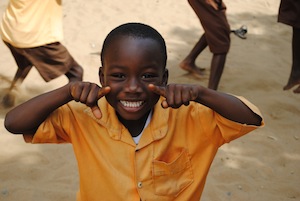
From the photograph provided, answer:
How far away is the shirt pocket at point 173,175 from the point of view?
170 centimetres

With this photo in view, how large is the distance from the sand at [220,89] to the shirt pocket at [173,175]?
1176mm

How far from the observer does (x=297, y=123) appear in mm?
3840

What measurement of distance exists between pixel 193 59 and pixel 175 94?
319cm

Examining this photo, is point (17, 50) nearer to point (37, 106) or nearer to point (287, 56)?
point (37, 106)

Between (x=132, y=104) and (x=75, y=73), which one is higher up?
(x=132, y=104)

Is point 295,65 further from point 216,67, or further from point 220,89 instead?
point 220,89

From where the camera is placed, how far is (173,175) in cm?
175

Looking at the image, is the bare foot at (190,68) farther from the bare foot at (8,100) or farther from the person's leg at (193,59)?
the bare foot at (8,100)

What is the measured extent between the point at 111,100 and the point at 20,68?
8.39 ft

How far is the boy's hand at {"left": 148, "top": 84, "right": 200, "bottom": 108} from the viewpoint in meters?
1.48

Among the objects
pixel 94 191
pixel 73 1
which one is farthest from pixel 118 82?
pixel 73 1

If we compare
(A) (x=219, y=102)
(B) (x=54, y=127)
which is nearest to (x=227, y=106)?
(A) (x=219, y=102)

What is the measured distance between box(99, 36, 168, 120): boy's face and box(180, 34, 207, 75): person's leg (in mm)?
2990

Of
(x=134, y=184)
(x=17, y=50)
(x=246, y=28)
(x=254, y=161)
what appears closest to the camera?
(x=134, y=184)
